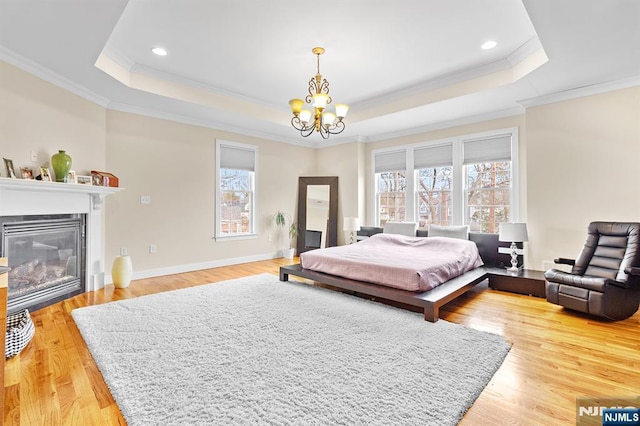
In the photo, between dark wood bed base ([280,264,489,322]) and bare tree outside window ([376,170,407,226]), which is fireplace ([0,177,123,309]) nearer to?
dark wood bed base ([280,264,489,322])

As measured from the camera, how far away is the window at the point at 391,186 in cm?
632

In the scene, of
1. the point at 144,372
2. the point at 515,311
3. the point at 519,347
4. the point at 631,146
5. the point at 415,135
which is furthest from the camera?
the point at 415,135

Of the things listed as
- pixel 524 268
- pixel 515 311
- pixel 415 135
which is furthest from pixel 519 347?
pixel 415 135

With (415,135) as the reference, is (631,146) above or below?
below

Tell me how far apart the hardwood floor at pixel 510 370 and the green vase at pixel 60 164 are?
152 cm

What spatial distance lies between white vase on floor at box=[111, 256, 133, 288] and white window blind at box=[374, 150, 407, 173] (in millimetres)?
4941

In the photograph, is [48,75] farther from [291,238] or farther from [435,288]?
[435,288]

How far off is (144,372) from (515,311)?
361 cm

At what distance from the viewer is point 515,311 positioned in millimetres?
3402

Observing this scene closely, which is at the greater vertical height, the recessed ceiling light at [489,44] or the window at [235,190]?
the recessed ceiling light at [489,44]

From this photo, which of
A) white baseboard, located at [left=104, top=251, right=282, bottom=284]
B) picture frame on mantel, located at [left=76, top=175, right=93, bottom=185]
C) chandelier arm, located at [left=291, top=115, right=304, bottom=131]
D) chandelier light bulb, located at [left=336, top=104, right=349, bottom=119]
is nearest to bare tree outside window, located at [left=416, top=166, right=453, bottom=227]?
chandelier arm, located at [left=291, top=115, right=304, bottom=131]

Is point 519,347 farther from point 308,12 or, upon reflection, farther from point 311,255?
point 308,12

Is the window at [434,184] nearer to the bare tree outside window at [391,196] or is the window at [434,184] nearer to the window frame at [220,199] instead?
the bare tree outside window at [391,196]

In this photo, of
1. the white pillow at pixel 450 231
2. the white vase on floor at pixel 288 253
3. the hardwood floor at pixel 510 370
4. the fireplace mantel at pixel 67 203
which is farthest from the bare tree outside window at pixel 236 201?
the white pillow at pixel 450 231
